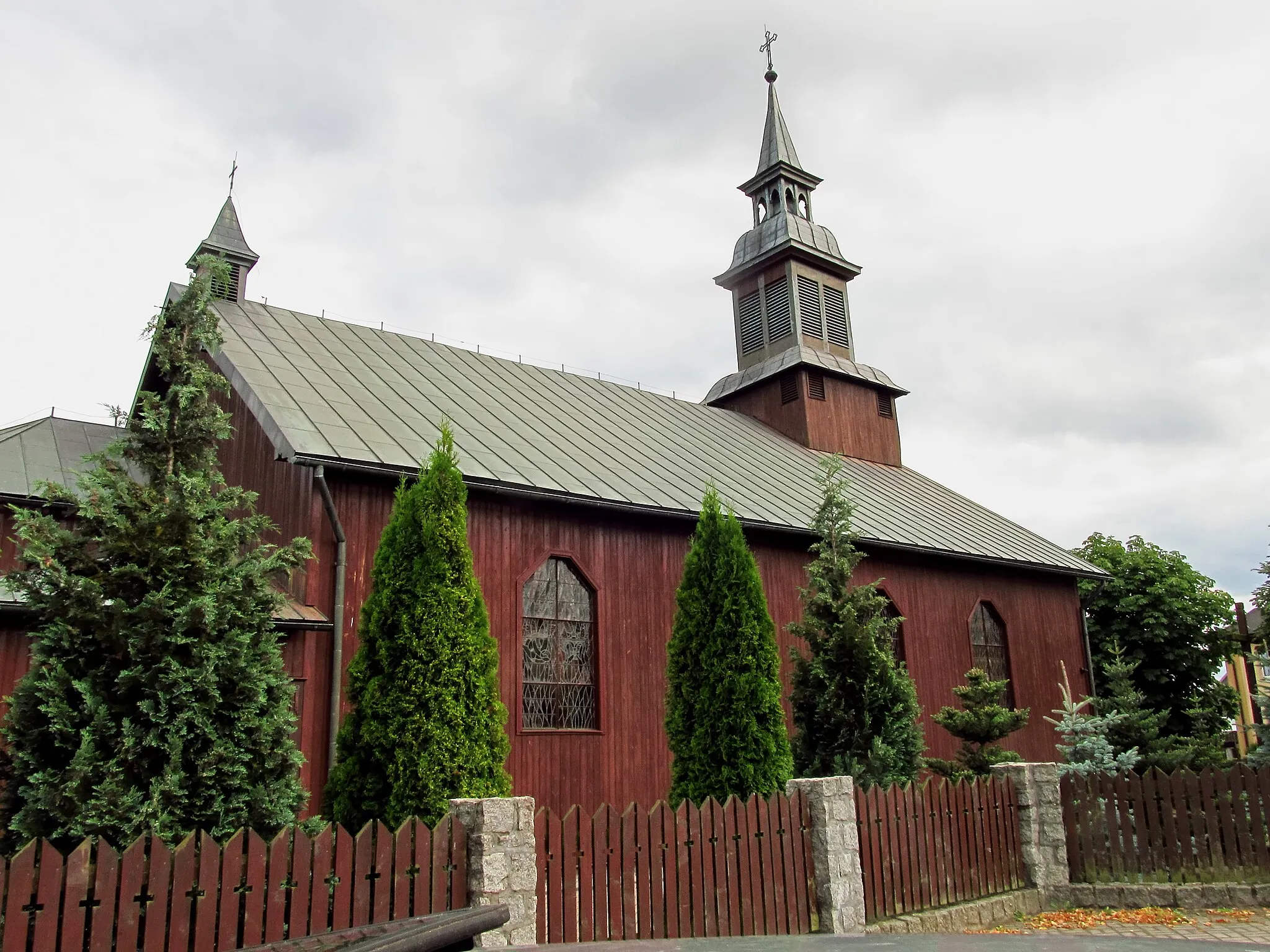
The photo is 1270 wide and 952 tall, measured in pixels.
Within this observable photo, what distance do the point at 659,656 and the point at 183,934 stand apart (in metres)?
8.44

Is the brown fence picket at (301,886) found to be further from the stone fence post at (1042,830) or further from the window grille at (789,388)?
the window grille at (789,388)

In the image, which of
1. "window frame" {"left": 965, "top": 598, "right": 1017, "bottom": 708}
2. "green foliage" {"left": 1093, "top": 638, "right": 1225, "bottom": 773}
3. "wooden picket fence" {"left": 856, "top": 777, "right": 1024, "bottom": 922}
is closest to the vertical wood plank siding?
"window frame" {"left": 965, "top": 598, "right": 1017, "bottom": 708}

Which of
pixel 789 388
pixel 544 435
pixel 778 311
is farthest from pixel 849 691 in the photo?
pixel 778 311

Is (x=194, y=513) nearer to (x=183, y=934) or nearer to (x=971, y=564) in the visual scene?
(x=183, y=934)

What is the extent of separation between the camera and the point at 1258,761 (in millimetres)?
13531

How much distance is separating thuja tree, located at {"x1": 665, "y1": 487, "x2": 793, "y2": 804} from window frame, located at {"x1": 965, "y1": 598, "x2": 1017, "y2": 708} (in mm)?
7971

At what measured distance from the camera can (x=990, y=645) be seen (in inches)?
748

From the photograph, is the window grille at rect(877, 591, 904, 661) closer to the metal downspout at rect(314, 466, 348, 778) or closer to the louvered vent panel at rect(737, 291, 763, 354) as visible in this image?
the louvered vent panel at rect(737, 291, 763, 354)

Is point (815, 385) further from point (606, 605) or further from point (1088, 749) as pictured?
point (1088, 749)

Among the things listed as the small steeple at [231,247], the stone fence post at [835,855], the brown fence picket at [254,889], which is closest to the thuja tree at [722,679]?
the stone fence post at [835,855]

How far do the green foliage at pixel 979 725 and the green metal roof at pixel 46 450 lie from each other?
11363 mm

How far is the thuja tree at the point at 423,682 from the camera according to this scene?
9.17 meters

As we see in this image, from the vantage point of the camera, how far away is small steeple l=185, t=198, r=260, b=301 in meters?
18.2

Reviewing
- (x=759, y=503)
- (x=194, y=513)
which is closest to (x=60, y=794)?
(x=194, y=513)
